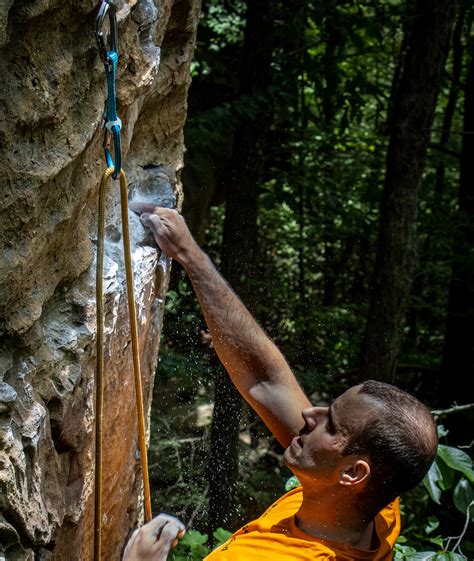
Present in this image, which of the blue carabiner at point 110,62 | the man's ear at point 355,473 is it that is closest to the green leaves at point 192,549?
the man's ear at point 355,473

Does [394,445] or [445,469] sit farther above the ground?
[394,445]

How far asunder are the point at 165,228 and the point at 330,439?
905 millimetres

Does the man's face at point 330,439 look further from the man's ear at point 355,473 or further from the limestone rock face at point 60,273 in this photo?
the limestone rock face at point 60,273

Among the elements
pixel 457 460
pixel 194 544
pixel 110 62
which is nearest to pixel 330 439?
pixel 457 460

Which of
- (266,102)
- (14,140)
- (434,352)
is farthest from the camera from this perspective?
(434,352)

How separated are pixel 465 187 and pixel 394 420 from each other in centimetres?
539

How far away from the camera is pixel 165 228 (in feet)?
8.73

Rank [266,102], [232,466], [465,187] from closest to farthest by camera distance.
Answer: [266,102]
[232,466]
[465,187]

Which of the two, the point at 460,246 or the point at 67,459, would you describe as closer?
the point at 67,459

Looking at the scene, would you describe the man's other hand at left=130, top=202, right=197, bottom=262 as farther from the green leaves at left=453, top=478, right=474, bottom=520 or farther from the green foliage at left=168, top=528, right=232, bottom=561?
the green foliage at left=168, top=528, right=232, bottom=561

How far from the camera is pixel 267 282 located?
750 centimetres

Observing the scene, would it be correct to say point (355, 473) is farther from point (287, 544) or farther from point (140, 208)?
point (140, 208)

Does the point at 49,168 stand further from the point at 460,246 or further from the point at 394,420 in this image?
the point at 460,246

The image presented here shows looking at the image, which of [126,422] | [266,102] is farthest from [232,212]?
[126,422]
